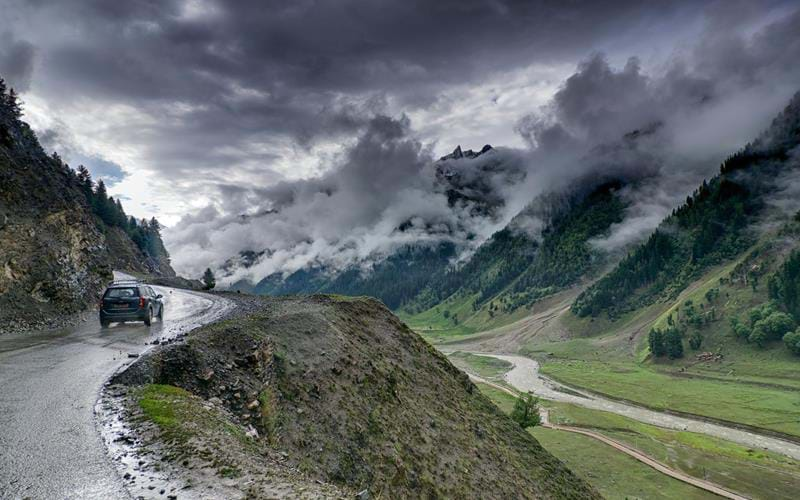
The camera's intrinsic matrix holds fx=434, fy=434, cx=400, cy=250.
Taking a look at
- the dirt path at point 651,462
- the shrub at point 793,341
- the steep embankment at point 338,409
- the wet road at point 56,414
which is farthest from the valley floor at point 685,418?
the wet road at point 56,414

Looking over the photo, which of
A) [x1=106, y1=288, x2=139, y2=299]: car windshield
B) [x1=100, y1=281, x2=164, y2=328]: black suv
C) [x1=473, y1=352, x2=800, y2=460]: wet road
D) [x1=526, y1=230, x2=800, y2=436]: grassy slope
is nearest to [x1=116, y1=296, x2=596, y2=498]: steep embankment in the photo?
[x1=100, y1=281, x2=164, y2=328]: black suv

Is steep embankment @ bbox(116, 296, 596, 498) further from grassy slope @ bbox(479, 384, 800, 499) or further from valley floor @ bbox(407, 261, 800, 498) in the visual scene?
valley floor @ bbox(407, 261, 800, 498)

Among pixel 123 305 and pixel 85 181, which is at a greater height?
pixel 85 181

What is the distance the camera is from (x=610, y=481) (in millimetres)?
76000

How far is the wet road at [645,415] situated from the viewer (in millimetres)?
107375

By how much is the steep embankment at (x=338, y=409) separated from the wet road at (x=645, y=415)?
10280cm

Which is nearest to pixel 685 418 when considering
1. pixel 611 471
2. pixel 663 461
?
pixel 663 461

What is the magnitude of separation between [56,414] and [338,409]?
12.4 metres

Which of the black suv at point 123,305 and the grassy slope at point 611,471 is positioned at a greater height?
the black suv at point 123,305

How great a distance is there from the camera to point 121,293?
95.1 feet

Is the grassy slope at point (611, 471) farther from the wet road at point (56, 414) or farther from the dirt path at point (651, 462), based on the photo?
the wet road at point (56, 414)

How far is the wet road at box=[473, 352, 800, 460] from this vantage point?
10738 cm

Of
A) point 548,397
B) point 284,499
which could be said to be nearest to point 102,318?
point 284,499

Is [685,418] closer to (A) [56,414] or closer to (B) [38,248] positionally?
(B) [38,248]
